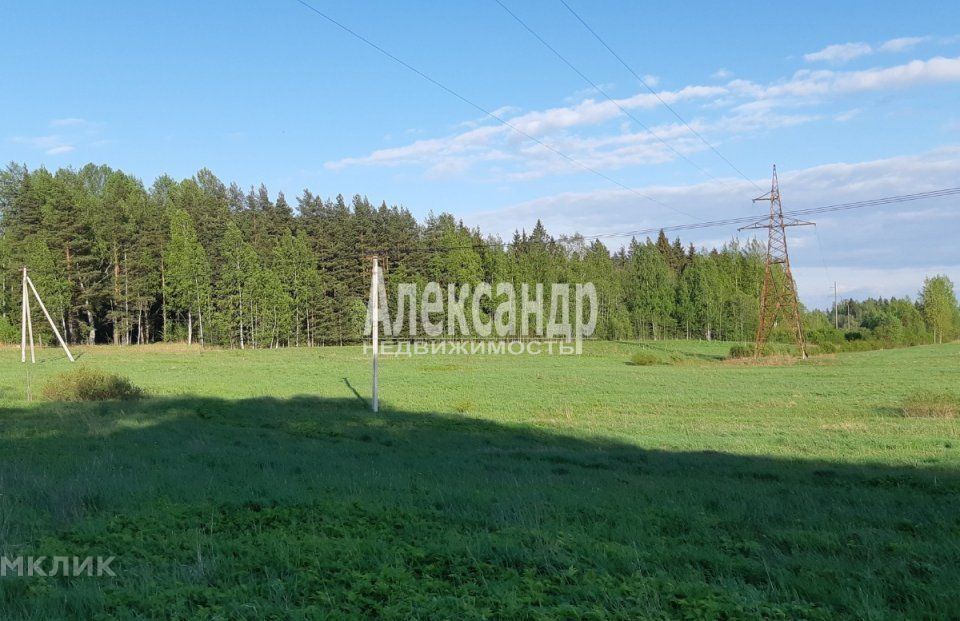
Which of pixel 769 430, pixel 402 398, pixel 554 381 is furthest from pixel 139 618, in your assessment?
pixel 554 381

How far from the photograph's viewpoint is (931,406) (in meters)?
24.8

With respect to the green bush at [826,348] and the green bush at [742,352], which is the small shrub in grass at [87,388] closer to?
the green bush at [742,352]

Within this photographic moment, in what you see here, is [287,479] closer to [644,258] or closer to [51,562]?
[51,562]

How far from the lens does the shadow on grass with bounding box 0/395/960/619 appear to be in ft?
16.3

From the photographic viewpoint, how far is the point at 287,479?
33.4 feet

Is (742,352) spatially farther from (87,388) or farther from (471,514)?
(471,514)

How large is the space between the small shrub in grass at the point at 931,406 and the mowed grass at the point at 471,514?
208 cm

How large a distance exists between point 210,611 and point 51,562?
2.20 metres

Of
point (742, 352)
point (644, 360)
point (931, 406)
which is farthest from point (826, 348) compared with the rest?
point (931, 406)

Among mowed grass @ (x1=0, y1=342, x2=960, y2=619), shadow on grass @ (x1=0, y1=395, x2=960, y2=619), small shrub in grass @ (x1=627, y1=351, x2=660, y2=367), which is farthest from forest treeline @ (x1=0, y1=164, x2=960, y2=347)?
shadow on grass @ (x1=0, y1=395, x2=960, y2=619)

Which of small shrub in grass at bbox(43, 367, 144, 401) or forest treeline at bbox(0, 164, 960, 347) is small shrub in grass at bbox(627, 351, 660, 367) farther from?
small shrub in grass at bbox(43, 367, 144, 401)

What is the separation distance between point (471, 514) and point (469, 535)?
1.15 metres

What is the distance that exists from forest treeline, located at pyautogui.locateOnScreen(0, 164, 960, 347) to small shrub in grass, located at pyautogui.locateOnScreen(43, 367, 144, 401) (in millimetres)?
30676

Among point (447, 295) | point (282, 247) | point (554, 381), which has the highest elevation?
point (282, 247)
